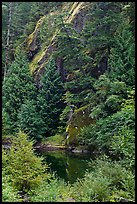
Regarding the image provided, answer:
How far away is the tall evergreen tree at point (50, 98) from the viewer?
27703 millimetres

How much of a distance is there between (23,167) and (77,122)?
15.3 metres

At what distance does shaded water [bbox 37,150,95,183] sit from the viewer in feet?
50.9

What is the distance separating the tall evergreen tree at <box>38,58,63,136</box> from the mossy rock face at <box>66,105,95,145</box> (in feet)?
10.3

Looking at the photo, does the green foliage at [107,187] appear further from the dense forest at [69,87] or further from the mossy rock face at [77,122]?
the mossy rock face at [77,122]

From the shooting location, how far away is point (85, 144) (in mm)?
22938

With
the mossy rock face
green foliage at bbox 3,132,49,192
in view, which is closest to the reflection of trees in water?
the mossy rock face

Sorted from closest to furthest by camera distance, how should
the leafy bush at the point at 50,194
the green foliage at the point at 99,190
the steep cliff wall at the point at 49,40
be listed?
the leafy bush at the point at 50,194 → the green foliage at the point at 99,190 → the steep cliff wall at the point at 49,40

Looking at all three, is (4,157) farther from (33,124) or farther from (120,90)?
(33,124)

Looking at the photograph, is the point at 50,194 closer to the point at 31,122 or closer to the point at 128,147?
the point at 128,147

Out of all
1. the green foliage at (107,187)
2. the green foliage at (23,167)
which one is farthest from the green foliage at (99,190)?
the green foliage at (23,167)

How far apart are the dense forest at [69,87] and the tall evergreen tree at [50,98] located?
88 millimetres

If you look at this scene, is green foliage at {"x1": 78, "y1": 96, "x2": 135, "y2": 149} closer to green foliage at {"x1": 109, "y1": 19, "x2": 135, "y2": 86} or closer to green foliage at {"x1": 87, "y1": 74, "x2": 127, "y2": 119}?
green foliage at {"x1": 87, "y1": 74, "x2": 127, "y2": 119}

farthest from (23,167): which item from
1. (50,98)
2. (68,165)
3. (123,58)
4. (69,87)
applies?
(50,98)

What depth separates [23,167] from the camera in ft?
30.6
